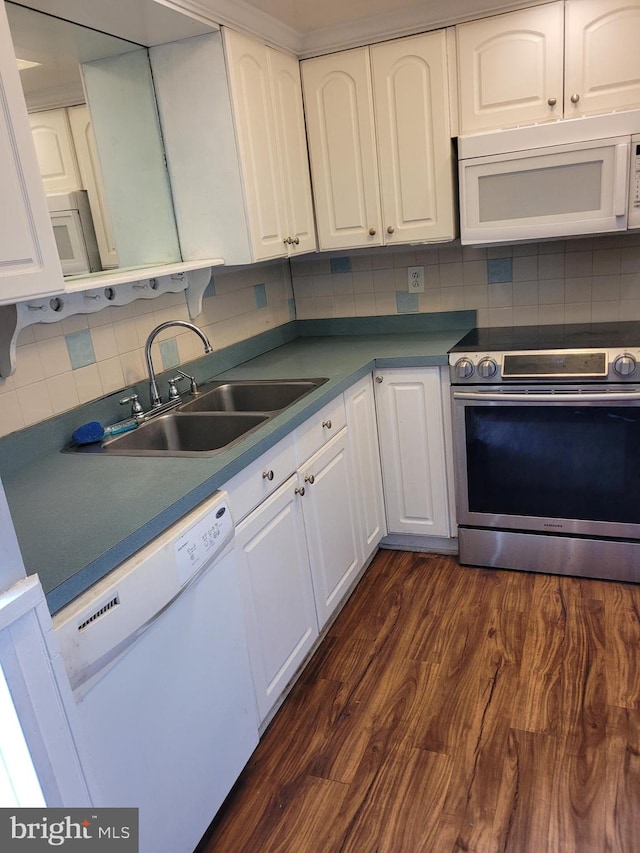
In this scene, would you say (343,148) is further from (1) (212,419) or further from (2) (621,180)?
(1) (212,419)

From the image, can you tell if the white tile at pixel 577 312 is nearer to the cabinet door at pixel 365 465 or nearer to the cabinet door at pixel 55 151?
the cabinet door at pixel 365 465

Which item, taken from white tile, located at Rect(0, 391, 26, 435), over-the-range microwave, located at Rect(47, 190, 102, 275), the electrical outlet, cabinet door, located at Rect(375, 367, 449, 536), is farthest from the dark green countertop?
the electrical outlet

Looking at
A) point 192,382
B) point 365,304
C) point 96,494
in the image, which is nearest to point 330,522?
point 192,382

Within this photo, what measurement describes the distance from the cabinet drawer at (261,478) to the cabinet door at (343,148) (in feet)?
4.03

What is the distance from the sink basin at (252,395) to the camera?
223cm

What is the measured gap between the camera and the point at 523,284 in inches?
109

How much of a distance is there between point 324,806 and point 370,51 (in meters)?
2.61

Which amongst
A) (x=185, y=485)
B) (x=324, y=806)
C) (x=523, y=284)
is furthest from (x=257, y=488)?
(x=523, y=284)

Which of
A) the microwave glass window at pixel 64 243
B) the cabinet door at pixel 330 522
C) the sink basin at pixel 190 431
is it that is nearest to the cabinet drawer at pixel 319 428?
the cabinet door at pixel 330 522

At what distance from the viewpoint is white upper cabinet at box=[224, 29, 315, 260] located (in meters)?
2.18

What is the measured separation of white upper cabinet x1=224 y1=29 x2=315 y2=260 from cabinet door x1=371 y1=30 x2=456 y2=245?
13.2 inches

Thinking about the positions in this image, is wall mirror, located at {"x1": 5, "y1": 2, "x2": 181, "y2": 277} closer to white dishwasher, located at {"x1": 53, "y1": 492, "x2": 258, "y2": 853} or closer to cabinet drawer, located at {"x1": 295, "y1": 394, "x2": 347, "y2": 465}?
cabinet drawer, located at {"x1": 295, "y1": 394, "x2": 347, "y2": 465}

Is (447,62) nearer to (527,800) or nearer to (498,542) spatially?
(498,542)

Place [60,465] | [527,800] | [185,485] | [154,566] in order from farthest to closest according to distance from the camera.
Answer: [60,465] < [527,800] < [185,485] < [154,566]
